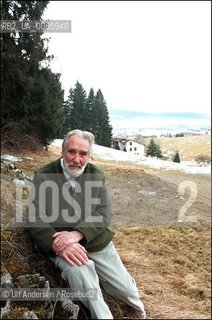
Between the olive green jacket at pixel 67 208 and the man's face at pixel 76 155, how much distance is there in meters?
0.09

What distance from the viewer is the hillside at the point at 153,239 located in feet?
9.96

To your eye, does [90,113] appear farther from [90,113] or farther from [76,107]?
[76,107]

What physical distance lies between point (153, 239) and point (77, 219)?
17.8ft

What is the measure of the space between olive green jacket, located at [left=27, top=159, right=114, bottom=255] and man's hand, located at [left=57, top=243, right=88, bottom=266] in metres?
0.14

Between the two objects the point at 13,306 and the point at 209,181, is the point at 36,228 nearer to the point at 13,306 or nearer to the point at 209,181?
the point at 13,306

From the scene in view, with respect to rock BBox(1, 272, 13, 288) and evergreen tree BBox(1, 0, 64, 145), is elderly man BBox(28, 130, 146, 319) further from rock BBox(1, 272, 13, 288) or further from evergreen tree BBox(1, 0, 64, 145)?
evergreen tree BBox(1, 0, 64, 145)

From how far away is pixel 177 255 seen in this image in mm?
7262

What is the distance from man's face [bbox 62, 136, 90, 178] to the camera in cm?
275

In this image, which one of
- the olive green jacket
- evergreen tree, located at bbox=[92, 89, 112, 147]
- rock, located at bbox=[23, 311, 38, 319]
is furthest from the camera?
evergreen tree, located at bbox=[92, 89, 112, 147]

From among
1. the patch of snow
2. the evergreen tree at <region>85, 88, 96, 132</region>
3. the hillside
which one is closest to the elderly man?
the hillside

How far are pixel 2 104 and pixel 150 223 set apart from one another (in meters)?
5.65

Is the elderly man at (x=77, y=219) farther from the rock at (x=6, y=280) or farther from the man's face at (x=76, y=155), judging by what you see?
the rock at (x=6, y=280)

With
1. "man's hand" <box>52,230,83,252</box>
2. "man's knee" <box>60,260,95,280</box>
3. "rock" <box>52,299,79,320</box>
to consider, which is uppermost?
"man's hand" <box>52,230,83,252</box>

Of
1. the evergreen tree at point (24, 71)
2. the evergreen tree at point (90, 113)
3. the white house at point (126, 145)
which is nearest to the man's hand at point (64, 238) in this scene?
the evergreen tree at point (90, 113)
